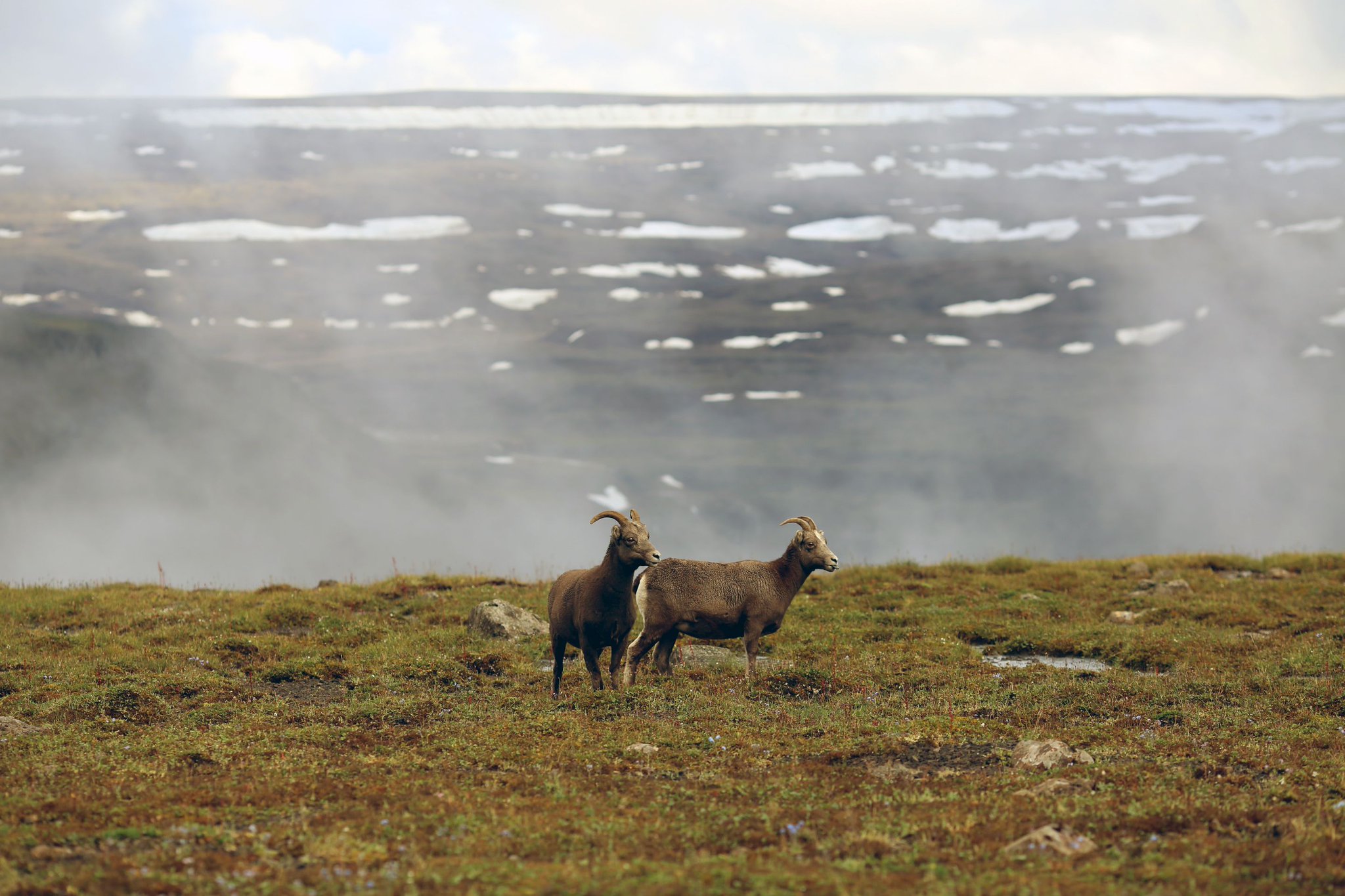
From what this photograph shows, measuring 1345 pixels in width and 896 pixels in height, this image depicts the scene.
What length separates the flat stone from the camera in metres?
9.37

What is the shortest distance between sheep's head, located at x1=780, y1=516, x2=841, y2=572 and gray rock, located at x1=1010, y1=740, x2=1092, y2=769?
19.1ft

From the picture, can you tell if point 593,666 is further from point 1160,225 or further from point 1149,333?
point 1160,225

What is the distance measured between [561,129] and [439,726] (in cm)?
18282

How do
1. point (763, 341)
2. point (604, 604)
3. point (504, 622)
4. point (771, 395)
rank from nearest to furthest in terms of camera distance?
point (604, 604)
point (504, 622)
point (771, 395)
point (763, 341)

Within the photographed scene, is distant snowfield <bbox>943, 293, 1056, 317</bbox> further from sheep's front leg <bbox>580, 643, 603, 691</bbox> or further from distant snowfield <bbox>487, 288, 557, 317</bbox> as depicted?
sheep's front leg <bbox>580, 643, 603, 691</bbox>

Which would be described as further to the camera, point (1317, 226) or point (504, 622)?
point (1317, 226)

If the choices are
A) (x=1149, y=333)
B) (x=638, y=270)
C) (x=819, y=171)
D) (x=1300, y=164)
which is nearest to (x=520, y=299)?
(x=638, y=270)

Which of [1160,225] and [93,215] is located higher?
[93,215]

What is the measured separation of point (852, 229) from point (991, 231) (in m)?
20.9

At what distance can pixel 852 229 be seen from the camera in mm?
168750

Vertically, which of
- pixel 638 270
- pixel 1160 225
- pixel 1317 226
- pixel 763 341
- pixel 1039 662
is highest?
pixel 1160 225

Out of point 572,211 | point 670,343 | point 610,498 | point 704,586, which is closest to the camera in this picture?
point 704,586

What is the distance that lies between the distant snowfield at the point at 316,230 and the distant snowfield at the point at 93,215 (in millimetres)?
5213

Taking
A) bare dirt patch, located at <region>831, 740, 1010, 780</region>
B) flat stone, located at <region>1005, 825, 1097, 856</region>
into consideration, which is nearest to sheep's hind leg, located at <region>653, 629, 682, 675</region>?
bare dirt patch, located at <region>831, 740, 1010, 780</region>
